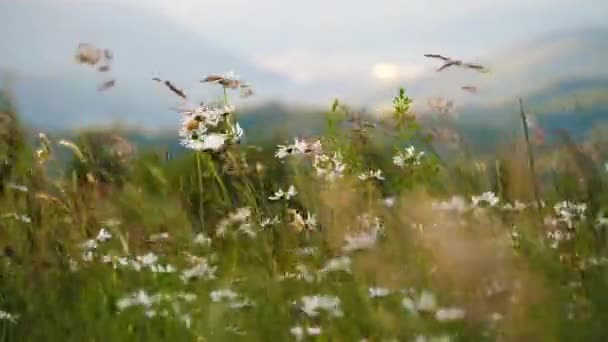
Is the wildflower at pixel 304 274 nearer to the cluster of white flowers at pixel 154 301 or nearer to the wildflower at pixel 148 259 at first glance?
the cluster of white flowers at pixel 154 301

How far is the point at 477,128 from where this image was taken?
290 centimetres

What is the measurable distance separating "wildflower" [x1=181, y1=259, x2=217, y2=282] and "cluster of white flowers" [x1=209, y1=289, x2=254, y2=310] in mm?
126

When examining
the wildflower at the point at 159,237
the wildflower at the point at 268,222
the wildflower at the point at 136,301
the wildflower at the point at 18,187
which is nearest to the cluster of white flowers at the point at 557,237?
the wildflower at the point at 268,222

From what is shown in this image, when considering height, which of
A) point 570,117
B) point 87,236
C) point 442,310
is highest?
point 570,117

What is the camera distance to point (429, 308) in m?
1.83

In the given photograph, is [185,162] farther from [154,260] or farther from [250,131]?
[154,260]

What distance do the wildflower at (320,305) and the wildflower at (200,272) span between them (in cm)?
39

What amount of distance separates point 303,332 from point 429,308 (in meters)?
0.25

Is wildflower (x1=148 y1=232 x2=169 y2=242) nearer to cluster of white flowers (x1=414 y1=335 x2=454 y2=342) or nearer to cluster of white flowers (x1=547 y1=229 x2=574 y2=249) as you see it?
cluster of white flowers (x1=547 y1=229 x2=574 y2=249)

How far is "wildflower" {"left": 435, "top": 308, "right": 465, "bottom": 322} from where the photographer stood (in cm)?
178

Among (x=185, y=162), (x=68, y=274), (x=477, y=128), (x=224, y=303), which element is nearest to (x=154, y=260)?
(x=68, y=274)

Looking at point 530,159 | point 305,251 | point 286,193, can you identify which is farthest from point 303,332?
point 286,193

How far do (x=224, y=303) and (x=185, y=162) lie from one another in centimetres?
226

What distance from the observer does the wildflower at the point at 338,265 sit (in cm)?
221
